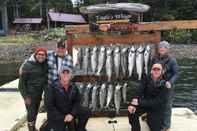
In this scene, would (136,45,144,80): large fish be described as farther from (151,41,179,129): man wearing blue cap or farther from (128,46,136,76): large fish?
(151,41,179,129): man wearing blue cap

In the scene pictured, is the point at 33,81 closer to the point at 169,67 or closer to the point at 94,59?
the point at 94,59

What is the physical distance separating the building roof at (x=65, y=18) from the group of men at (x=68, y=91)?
47093 mm

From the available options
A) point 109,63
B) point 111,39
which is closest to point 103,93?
point 109,63

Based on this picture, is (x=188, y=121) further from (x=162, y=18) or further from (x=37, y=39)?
(x=162, y=18)

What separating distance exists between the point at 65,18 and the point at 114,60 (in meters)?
47.5

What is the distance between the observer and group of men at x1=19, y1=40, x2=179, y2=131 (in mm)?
8492

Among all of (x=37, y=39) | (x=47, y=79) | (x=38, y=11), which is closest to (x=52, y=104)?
(x=47, y=79)

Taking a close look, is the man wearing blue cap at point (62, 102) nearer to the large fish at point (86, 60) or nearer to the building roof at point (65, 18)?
the large fish at point (86, 60)

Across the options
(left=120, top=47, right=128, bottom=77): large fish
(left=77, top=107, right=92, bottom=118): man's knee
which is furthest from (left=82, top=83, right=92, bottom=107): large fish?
(left=77, top=107, right=92, bottom=118): man's knee

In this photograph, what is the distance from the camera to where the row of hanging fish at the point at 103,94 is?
33.6ft

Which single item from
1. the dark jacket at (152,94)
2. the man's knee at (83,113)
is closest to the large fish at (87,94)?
the man's knee at (83,113)

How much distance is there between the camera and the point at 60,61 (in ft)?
31.1

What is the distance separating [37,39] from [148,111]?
131 feet

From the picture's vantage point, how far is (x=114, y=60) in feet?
33.4
